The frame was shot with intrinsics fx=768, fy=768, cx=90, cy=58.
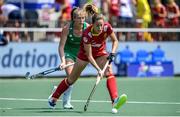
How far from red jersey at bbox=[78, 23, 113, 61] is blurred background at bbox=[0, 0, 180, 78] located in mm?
8399

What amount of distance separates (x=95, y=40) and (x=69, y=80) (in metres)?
0.95

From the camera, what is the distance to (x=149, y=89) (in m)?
18.5

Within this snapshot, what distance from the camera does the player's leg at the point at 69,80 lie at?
1362 centimetres

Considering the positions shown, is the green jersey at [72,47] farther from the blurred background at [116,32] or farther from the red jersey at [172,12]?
the red jersey at [172,12]

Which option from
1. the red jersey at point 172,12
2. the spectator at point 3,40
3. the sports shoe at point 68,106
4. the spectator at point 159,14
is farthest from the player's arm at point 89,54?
the red jersey at point 172,12

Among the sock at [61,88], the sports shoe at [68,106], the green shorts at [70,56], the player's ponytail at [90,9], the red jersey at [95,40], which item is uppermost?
the player's ponytail at [90,9]

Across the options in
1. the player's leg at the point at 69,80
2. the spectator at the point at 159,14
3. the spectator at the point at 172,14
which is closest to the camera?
the player's leg at the point at 69,80

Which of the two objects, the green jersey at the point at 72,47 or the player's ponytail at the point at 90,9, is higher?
the player's ponytail at the point at 90,9

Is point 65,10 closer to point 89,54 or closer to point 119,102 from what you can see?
point 89,54

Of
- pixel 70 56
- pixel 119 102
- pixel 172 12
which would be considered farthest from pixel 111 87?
pixel 172 12

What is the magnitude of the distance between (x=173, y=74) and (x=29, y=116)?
1132 centimetres

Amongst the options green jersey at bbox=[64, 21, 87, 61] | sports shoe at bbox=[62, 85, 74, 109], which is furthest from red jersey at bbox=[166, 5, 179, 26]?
sports shoe at bbox=[62, 85, 74, 109]

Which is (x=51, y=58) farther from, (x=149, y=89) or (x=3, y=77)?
(x=149, y=89)

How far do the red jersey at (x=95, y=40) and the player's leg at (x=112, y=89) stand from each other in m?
0.13
